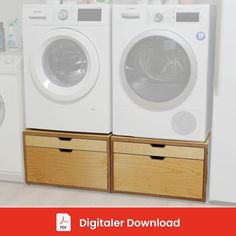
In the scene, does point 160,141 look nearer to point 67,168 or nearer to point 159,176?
point 159,176

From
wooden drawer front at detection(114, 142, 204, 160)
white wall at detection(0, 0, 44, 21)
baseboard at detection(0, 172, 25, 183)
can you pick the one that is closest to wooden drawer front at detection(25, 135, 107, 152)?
wooden drawer front at detection(114, 142, 204, 160)

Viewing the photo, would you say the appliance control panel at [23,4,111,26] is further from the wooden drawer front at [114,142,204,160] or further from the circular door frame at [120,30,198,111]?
the wooden drawer front at [114,142,204,160]

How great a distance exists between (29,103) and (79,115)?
0.34 m

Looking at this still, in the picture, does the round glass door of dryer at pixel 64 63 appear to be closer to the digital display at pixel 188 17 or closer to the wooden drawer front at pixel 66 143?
the wooden drawer front at pixel 66 143

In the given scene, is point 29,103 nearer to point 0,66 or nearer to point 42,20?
point 0,66

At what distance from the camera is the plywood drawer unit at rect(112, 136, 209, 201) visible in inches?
103

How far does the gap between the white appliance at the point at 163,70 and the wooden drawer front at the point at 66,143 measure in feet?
0.55

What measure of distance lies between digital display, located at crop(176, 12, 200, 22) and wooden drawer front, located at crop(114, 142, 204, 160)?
0.72 m

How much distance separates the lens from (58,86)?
2822 millimetres

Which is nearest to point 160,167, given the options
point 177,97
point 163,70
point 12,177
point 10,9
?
point 177,97

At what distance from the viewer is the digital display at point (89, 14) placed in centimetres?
265

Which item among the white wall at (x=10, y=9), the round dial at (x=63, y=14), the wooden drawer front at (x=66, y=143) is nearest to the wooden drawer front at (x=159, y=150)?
the wooden drawer front at (x=66, y=143)

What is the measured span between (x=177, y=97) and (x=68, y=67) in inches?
28.2

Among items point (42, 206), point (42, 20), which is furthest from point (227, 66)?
point (42, 206)
